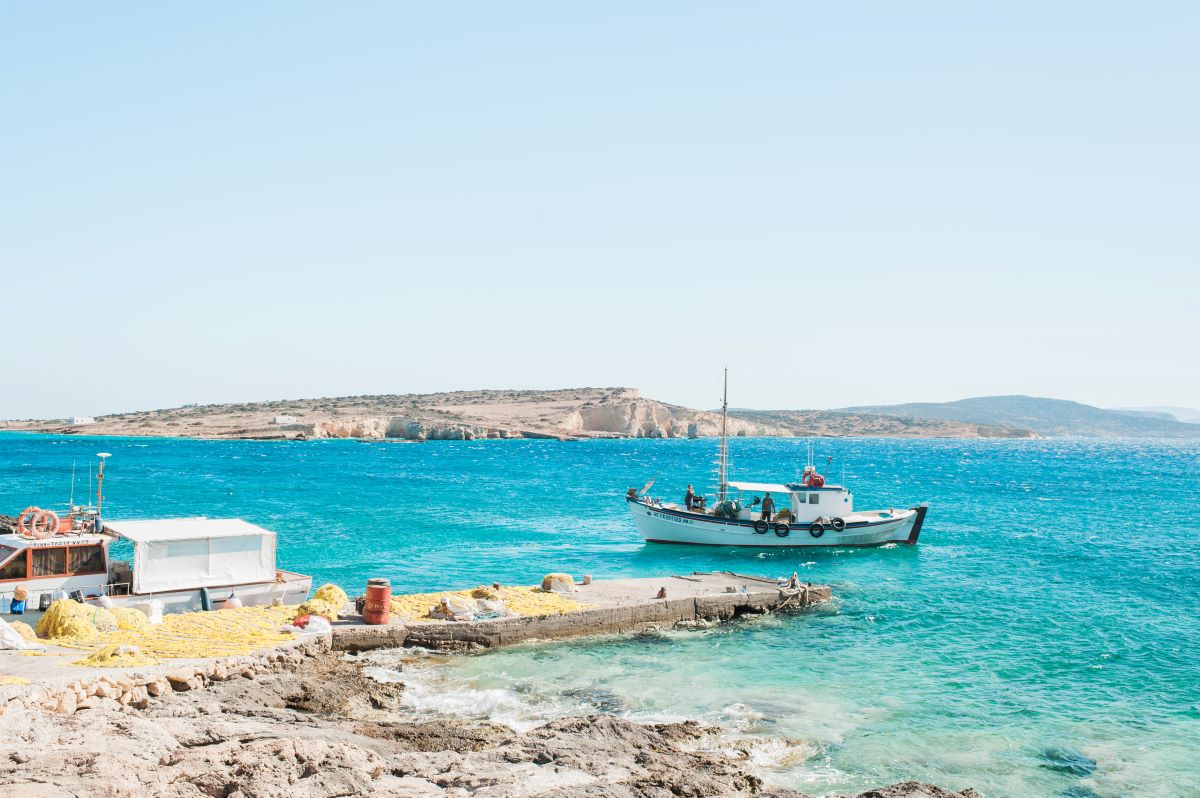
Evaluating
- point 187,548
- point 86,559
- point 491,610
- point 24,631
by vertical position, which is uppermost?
point 187,548

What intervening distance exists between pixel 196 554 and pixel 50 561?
297cm

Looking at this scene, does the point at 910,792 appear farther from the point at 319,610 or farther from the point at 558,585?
the point at 558,585

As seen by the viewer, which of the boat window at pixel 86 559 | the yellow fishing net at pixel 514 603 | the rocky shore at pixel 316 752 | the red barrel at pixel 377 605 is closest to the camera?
the rocky shore at pixel 316 752

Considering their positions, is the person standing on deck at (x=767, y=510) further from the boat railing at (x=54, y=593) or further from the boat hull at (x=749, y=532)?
the boat railing at (x=54, y=593)

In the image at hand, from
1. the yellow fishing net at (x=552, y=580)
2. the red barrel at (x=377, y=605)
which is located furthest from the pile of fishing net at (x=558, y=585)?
the red barrel at (x=377, y=605)

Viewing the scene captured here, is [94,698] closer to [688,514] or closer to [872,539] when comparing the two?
[688,514]

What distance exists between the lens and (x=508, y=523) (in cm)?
4912

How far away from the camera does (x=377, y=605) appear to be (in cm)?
2042

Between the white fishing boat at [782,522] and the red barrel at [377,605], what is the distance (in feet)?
73.7

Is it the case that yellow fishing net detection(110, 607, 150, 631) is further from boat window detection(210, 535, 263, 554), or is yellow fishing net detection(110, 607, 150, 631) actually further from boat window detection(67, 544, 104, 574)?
boat window detection(210, 535, 263, 554)

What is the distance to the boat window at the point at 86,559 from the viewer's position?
2077cm

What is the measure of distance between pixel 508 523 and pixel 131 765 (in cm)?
3867

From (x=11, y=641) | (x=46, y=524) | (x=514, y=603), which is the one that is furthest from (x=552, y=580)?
(x=11, y=641)

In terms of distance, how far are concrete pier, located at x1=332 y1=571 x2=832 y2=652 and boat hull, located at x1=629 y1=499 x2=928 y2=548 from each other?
1256cm
